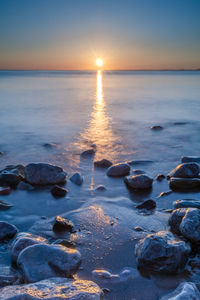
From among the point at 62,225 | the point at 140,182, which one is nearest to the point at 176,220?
the point at 140,182

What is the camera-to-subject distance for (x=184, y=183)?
5113 mm

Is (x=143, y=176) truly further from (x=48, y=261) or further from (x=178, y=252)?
(x=48, y=261)

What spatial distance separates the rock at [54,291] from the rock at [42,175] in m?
2.87

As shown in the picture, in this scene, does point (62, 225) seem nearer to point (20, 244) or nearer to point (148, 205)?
point (20, 244)

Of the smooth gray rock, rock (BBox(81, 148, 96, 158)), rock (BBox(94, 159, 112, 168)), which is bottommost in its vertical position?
the smooth gray rock

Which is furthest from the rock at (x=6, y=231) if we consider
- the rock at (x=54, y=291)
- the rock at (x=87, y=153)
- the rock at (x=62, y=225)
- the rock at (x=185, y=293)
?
the rock at (x=87, y=153)

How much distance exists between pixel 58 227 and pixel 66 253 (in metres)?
0.83

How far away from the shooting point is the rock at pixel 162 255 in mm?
2883

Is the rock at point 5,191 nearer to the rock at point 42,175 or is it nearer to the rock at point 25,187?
the rock at point 25,187

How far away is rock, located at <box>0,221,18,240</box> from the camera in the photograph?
3470 millimetres

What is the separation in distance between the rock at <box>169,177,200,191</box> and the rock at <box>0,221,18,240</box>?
3.02 meters

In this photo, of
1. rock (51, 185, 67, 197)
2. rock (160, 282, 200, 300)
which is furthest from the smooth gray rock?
rock (160, 282, 200, 300)

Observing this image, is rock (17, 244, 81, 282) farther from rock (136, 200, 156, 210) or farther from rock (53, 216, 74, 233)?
rock (136, 200, 156, 210)

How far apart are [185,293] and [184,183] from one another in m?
2.93
